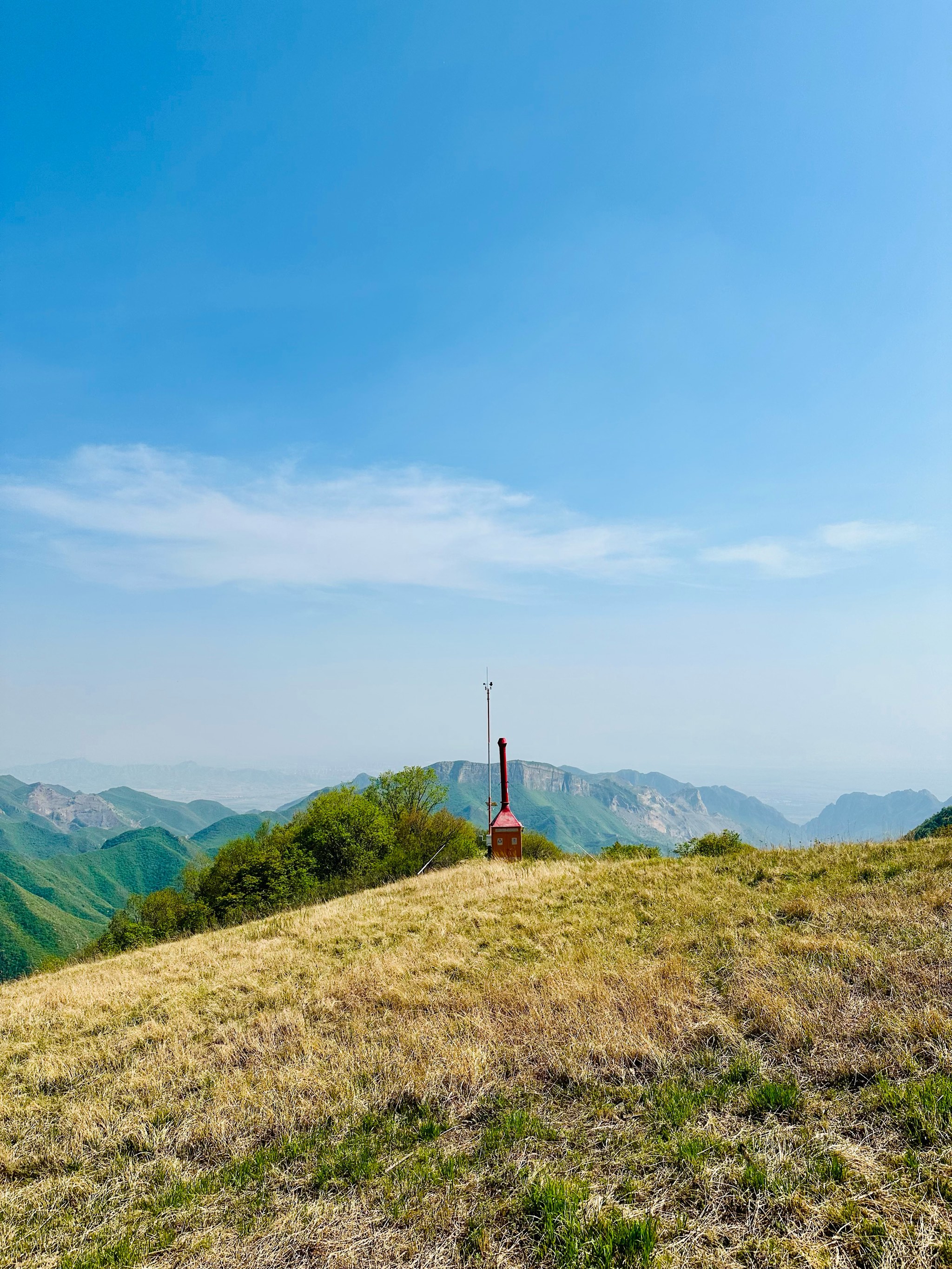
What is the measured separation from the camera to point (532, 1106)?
6.92m

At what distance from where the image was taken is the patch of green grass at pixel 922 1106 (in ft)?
17.8

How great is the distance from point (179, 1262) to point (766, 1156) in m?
5.25

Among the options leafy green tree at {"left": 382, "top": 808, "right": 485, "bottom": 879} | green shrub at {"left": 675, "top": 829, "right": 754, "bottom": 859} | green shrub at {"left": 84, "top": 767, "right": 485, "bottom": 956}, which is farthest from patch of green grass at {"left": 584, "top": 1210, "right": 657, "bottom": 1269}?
green shrub at {"left": 84, "top": 767, "right": 485, "bottom": 956}

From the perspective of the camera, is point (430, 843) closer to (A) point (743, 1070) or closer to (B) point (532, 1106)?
(B) point (532, 1106)

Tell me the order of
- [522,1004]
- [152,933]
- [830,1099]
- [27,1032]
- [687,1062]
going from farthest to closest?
[152,933] → [27,1032] → [522,1004] → [687,1062] → [830,1099]

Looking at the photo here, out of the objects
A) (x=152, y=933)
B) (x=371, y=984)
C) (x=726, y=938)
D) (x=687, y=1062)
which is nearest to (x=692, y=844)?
(x=726, y=938)

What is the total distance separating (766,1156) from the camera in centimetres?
540

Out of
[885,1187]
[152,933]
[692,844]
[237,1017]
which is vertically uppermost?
[885,1187]

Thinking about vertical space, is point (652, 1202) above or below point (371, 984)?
above

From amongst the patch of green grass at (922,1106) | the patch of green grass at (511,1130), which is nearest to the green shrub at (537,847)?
the patch of green grass at (511,1130)

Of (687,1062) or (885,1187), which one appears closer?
(885,1187)

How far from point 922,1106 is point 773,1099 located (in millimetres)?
1303

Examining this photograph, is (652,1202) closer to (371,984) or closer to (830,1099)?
(830,1099)

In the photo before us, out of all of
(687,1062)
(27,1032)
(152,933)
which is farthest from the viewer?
(152,933)
